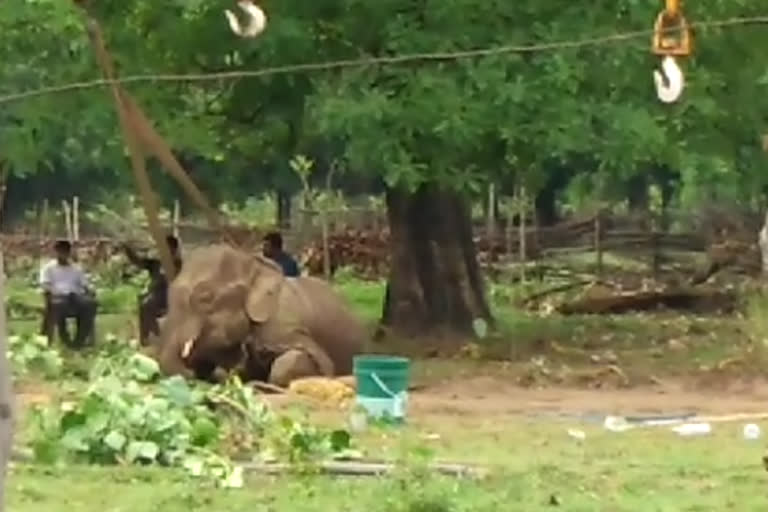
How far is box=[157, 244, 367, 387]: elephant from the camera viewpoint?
17.3 m

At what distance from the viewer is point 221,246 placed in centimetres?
→ 1781

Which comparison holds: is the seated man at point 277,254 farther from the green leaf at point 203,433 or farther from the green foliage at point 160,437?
the green leaf at point 203,433

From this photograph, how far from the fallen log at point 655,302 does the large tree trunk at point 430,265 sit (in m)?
5.94

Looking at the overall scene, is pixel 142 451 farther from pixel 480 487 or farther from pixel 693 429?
pixel 693 429

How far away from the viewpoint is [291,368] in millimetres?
16875

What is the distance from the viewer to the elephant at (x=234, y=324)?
1730 centimetres

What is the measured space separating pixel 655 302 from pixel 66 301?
9311 millimetres

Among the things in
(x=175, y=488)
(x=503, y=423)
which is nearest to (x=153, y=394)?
(x=175, y=488)

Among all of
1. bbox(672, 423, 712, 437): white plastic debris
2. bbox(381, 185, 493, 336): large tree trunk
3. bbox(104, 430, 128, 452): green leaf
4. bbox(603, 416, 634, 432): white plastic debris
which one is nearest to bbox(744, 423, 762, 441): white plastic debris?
bbox(672, 423, 712, 437): white plastic debris

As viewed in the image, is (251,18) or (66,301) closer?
(251,18)

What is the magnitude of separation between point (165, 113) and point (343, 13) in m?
2.04

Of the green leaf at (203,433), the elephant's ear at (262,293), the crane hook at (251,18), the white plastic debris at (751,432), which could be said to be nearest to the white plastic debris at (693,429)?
the white plastic debris at (751,432)

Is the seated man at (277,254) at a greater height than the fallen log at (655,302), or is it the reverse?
the seated man at (277,254)

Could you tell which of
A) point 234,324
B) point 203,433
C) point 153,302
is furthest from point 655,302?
point 203,433
